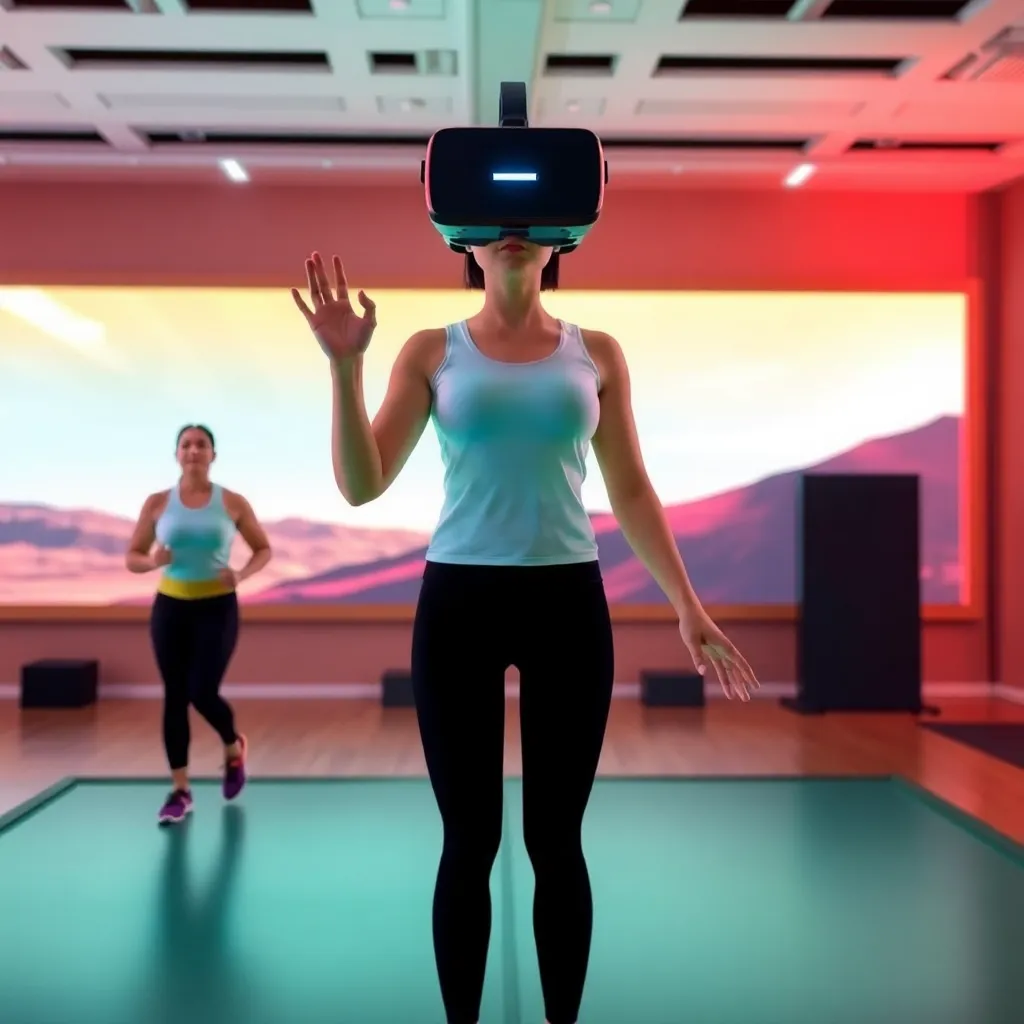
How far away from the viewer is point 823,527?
6.00 m

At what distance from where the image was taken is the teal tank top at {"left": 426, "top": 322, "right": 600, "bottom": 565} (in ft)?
5.08

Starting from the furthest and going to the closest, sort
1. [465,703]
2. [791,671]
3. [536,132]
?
[791,671]
[465,703]
[536,132]

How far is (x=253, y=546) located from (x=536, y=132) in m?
2.90

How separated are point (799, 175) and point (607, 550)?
254 centimetres

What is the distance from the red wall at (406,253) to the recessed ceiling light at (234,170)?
20 cm

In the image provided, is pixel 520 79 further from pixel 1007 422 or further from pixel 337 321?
pixel 337 321

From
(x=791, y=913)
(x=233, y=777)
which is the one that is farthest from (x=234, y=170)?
(x=791, y=913)

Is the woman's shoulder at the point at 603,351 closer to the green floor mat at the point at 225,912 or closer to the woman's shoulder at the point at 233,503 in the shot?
the green floor mat at the point at 225,912

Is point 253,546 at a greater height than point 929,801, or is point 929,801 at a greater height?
point 253,546

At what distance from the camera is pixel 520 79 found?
4.93 metres

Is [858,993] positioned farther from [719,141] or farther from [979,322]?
[979,322]

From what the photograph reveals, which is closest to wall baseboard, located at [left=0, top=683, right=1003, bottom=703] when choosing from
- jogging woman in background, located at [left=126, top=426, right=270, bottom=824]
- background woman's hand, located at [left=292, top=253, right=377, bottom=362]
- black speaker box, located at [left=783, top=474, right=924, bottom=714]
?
black speaker box, located at [left=783, top=474, right=924, bottom=714]

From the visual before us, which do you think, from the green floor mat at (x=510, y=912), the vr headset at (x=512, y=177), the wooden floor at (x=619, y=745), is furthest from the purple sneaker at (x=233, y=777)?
the vr headset at (x=512, y=177)

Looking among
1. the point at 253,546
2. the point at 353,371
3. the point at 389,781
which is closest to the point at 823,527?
the point at 389,781
